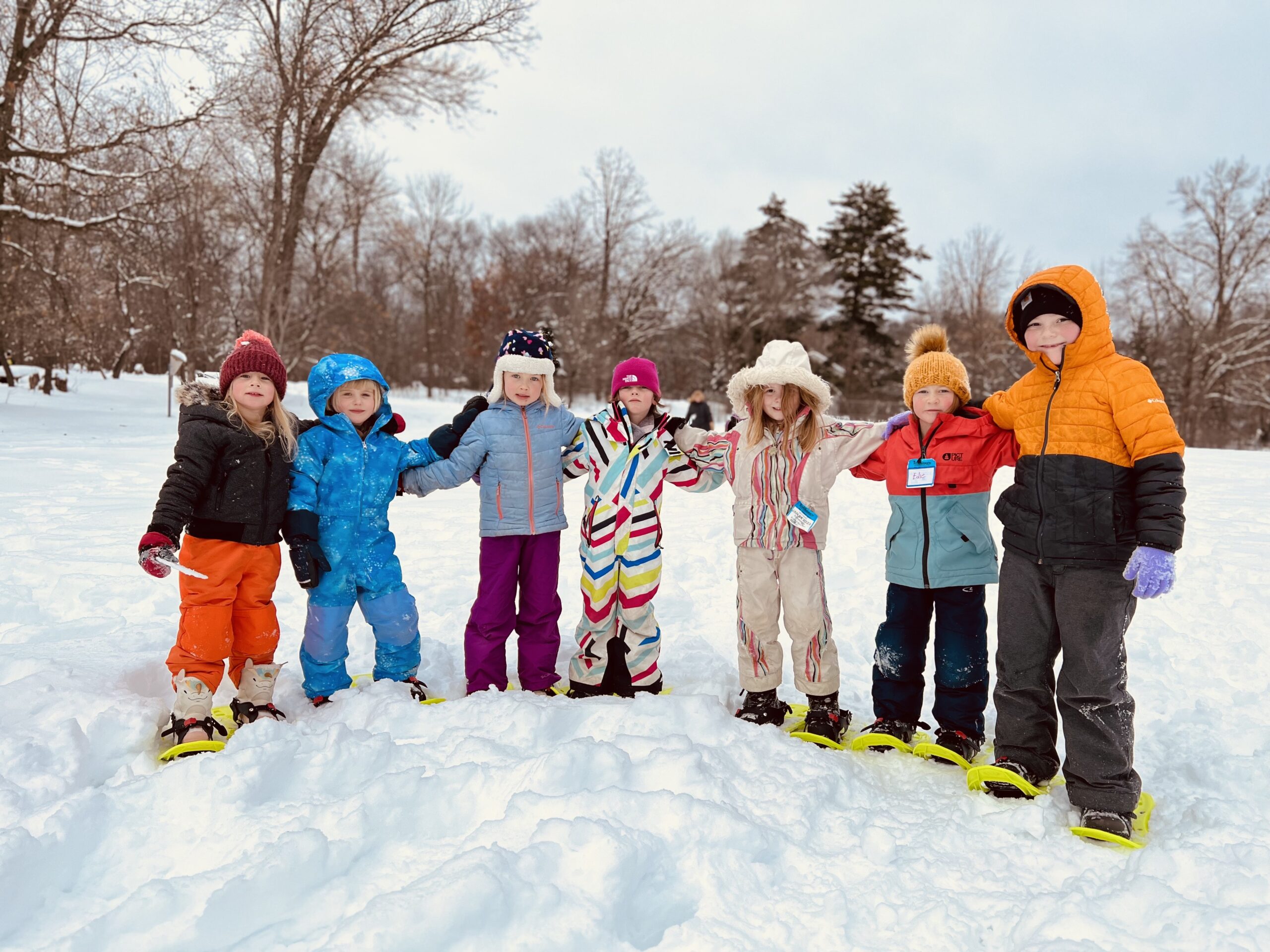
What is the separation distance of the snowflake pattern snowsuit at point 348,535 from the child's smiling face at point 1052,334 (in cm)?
291

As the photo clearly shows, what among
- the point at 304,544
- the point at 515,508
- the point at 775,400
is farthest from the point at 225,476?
the point at 775,400

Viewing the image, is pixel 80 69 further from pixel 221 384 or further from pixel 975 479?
pixel 975 479

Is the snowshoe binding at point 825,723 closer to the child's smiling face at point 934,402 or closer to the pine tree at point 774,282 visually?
the child's smiling face at point 934,402

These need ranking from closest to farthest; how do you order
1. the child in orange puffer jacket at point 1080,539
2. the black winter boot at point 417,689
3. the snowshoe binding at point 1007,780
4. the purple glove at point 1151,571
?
the purple glove at point 1151,571 → the child in orange puffer jacket at point 1080,539 → the snowshoe binding at point 1007,780 → the black winter boot at point 417,689

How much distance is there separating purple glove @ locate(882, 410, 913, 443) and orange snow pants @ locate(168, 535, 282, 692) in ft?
9.65

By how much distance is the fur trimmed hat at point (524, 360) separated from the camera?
373 centimetres

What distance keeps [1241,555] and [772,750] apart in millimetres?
4769

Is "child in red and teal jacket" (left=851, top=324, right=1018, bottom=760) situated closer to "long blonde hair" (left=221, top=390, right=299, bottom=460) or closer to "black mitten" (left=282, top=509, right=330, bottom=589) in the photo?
"black mitten" (left=282, top=509, right=330, bottom=589)

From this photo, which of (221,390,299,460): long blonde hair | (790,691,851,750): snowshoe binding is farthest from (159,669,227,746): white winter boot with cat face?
(790,691,851,750): snowshoe binding

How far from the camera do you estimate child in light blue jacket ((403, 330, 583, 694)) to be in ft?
12.2

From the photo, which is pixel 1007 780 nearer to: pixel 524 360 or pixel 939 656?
pixel 939 656

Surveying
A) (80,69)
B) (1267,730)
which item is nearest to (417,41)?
(80,69)

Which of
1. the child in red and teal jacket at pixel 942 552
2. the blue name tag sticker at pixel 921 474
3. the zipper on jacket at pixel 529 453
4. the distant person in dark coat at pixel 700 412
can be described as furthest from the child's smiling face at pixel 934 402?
the distant person in dark coat at pixel 700 412

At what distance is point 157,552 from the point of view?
2.88m
